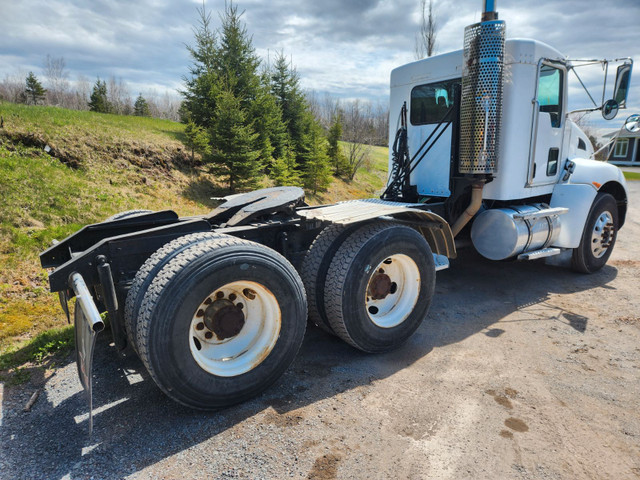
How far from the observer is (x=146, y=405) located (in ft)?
9.98

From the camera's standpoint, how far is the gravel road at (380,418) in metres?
2.47

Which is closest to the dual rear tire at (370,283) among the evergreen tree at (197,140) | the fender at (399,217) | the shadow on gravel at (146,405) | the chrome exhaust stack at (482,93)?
the fender at (399,217)

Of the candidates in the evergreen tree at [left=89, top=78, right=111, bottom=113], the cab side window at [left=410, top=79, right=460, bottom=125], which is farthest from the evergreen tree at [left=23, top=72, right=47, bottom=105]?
the cab side window at [left=410, top=79, right=460, bottom=125]

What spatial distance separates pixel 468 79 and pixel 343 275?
2898mm

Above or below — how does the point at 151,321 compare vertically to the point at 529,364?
above

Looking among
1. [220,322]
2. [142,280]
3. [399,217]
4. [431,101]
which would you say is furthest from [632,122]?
[142,280]

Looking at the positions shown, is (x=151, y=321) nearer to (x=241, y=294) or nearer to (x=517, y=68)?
(x=241, y=294)

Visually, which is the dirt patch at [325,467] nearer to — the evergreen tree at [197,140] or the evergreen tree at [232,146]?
the evergreen tree at [232,146]

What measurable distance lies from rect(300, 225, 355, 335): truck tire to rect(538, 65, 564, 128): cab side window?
355 cm

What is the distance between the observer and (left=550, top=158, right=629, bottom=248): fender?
600 cm

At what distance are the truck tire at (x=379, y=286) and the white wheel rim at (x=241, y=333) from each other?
656mm

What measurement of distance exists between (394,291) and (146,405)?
2.41 metres

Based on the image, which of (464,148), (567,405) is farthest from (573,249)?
(567,405)

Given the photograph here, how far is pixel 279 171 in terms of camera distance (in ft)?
47.3
